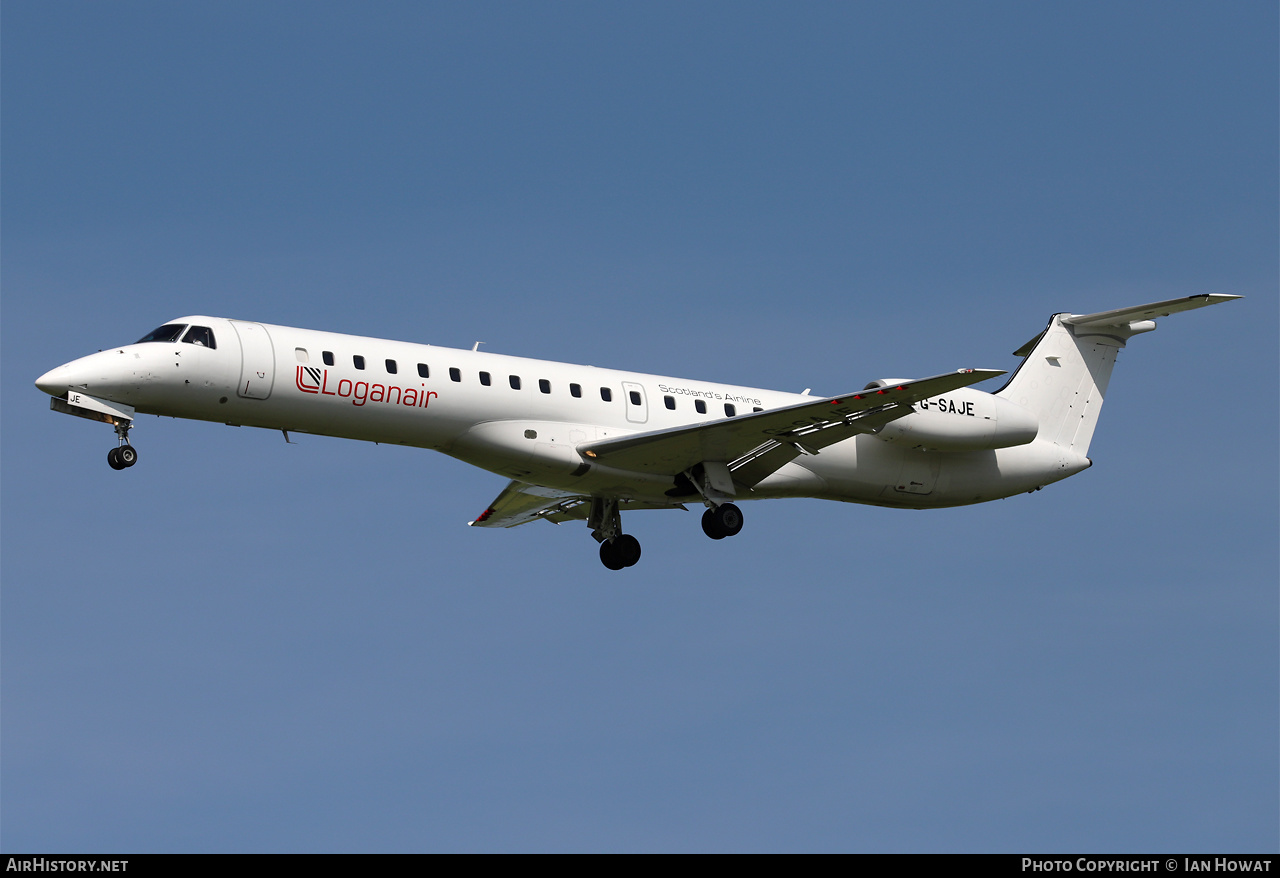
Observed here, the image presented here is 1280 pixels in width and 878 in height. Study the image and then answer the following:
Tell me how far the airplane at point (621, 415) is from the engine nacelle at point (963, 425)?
0.04 m

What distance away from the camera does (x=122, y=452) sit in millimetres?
23922

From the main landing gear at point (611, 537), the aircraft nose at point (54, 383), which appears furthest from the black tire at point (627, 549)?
the aircraft nose at point (54, 383)

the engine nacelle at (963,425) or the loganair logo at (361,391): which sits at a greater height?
the engine nacelle at (963,425)

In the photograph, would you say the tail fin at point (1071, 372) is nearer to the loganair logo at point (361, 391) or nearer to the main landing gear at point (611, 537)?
the main landing gear at point (611, 537)

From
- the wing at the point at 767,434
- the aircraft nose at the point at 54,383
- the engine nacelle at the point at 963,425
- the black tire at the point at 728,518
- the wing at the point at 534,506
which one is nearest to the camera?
the aircraft nose at the point at 54,383

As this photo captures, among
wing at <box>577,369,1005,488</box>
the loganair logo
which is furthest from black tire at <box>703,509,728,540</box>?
the loganair logo

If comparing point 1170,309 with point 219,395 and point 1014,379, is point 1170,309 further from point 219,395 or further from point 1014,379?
point 219,395

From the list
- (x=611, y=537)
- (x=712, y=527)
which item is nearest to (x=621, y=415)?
(x=712, y=527)

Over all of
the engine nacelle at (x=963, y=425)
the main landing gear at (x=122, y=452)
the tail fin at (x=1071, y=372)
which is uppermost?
the tail fin at (x=1071, y=372)

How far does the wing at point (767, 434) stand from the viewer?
25.6m
